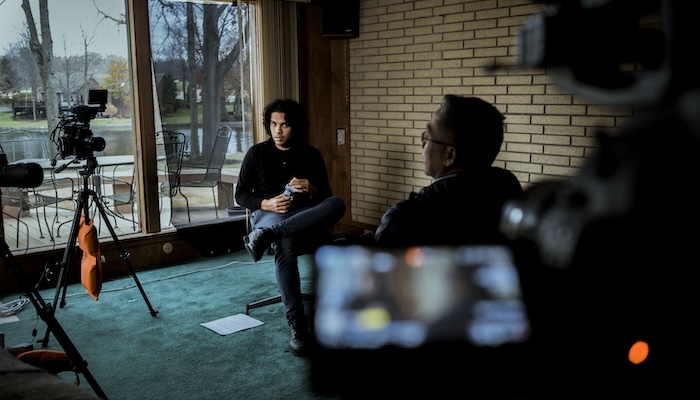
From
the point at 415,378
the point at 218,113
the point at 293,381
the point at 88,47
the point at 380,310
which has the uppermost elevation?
the point at 88,47

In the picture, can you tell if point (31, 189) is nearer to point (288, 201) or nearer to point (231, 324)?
point (231, 324)

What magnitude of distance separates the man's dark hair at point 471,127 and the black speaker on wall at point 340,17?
3.54 meters

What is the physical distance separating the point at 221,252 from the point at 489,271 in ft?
13.8

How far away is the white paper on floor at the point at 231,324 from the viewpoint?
140 inches

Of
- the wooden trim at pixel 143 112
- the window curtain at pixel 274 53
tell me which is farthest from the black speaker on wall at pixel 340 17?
the wooden trim at pixel 143 112

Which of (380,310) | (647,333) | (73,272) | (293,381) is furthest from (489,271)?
(73,272)

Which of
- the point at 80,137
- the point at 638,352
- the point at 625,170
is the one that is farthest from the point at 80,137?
the point at 625,170

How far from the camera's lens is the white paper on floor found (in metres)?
3.56

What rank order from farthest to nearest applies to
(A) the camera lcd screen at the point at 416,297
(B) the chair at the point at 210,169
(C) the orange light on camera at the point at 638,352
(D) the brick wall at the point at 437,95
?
(B) the chair at the point at 210,169, (D) the brick wall at the point at 437,95, (C) the orange light on camera at the point at 638,352, (A) the camera lcd screen at the point at 416,297

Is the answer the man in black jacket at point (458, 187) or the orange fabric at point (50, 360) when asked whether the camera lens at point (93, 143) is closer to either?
the orange fabric at point (50, 360)

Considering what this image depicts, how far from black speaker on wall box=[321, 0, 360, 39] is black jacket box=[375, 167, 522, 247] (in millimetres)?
3688

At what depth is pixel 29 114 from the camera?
435 cm

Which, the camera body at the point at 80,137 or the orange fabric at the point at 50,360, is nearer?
the orange fabric at the point at 50,360

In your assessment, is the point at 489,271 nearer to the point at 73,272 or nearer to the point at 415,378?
the point at 415,378
